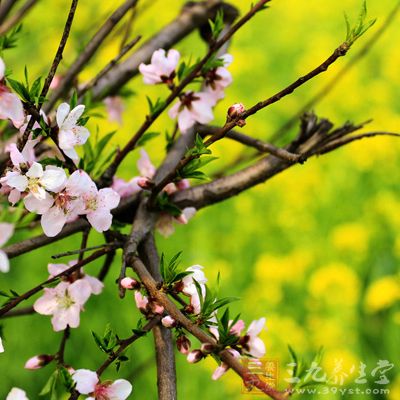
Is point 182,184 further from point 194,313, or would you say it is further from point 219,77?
point 194,313

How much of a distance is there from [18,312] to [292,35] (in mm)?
4916

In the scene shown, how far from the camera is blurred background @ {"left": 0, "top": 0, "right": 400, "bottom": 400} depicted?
2541mm

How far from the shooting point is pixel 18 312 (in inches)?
43.3

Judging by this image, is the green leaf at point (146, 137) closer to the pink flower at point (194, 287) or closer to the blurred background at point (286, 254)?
the pink flower at point (194, 287)

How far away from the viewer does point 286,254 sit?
130 inches

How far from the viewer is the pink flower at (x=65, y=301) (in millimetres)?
918

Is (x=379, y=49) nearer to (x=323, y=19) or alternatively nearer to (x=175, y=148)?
(x=323, y=19)

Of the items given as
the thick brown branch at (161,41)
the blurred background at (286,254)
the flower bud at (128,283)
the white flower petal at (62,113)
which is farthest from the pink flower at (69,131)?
the blurred background at (286,254)

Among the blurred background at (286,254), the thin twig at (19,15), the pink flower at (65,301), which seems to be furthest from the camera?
the blurred background at (286,254)

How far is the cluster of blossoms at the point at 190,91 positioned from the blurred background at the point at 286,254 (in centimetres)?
65

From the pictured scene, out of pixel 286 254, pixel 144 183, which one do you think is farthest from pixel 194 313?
pixel 286 254

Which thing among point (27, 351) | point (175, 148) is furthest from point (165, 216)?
point (27, 351)

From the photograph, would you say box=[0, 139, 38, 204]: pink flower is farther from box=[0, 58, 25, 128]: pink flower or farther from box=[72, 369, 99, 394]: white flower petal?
box=[72, 369, 99, 394]: white flower petal

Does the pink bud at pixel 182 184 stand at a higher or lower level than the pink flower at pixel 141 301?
higher
